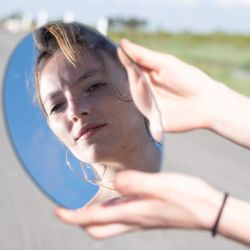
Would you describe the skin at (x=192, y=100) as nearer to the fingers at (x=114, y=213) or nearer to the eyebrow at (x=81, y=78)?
the eyebrow at (x=81, y=78)

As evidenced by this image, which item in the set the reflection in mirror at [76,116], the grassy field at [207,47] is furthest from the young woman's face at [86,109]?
the grassy field at [207,47]

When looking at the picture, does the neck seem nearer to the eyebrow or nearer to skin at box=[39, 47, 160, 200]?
skin at box=[39, 47, 160, 200]

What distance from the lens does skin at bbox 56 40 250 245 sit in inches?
60.3

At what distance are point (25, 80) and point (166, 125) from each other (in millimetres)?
500

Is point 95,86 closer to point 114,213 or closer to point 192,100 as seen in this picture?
point 114,213

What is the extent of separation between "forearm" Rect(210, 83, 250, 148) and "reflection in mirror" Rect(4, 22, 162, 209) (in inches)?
13.7

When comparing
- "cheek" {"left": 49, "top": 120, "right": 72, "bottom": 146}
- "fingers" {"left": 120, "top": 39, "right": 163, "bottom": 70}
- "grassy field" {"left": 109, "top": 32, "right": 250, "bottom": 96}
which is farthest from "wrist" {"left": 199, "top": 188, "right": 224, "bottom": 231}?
"grassy field" {"left": 109, "top": 32, "right": 250, "bottom": 96}

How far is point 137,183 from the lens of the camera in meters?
1.52

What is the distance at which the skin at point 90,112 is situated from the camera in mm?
1595

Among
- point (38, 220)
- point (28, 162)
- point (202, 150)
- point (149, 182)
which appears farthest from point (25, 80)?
point (202, 150)

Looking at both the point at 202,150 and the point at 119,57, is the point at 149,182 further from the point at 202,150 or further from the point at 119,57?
the point at 202,150

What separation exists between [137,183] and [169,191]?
0.07m

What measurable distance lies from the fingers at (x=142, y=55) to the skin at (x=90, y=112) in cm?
16

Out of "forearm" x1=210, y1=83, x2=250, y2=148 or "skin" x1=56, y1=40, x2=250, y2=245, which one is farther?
"forearm" x1=210, y1=83, x2=250, y2=148
